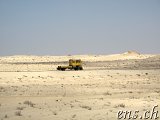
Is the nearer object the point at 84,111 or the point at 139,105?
the point at 84,111

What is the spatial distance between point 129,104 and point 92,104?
2.21 meters

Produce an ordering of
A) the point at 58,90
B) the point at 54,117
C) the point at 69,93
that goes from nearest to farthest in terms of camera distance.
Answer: the point at 54,117 → the point at 69,93 → the point at 58,90

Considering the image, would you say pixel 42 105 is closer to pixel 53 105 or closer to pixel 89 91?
pixel 53 105

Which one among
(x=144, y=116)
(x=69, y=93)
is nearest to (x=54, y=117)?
(x=144, y=116)

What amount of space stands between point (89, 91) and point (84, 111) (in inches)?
504

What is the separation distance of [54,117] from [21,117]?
1.50 m

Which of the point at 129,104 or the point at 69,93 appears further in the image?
the point at 69,93

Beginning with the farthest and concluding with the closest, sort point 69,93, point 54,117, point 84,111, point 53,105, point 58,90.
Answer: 1. point 58,90
2. point 69,93
3. point 53,105
4. point 84,111
5. point 54,117

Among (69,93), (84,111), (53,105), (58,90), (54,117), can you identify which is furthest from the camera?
(58,90)

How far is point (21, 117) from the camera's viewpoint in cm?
1780

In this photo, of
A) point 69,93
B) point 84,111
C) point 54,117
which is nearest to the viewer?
point 54,117

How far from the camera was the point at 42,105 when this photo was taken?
872 inches

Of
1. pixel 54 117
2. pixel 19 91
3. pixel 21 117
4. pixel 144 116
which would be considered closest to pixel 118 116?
pixel 144 116

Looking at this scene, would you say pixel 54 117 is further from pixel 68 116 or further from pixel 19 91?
pixel 19 91
